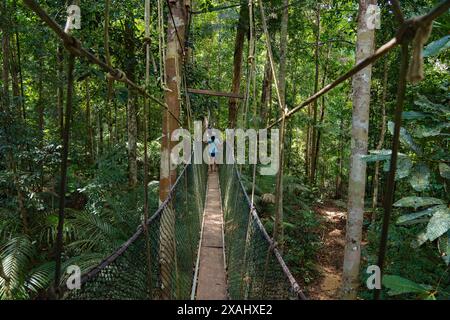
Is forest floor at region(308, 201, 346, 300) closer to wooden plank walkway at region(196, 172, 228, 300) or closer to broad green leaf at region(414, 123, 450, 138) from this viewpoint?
wooden plank walkway at region(196, 172, 228, 300)

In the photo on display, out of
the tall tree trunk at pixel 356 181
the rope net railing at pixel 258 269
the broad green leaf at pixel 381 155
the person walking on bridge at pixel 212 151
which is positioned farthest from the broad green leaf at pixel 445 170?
the person walking on bridge at pixel 212 151

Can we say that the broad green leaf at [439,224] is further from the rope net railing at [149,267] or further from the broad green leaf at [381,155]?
the rope net railing at [149,267]

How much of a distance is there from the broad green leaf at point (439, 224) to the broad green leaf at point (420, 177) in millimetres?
89

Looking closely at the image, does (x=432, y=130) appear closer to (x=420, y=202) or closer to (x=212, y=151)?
(x=420, y=202)

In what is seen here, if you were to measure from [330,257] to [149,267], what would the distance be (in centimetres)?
345

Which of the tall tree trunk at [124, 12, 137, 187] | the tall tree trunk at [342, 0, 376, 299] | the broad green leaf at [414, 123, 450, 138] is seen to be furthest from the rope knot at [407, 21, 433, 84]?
the tall tree trunk at [124, 12, 137, 187]

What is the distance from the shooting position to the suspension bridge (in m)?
0.58

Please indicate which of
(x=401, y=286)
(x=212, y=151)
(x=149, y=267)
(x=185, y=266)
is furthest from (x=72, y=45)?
(x=212, y=151)

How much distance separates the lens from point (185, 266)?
6.94ft

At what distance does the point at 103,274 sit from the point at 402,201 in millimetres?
886

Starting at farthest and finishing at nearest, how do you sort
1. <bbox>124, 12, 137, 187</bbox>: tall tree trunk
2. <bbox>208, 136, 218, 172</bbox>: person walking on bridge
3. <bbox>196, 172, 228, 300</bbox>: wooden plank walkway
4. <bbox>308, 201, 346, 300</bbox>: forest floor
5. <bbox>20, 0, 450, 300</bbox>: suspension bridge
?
<bbox>208, 136, 218, 172</bbox>: person walking on bridge < <bbox>124, 12, 137, 187</bbox>: tall tree trunk < <bbox>308, 201, 346, 300</bbox>: forest floor < <bbox>196, 172, 228, 300</bbox>: wooden plank walkway < <bbox>20, 0, 450, 300</bbox>: suspension bridge

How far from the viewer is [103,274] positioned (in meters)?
1.00

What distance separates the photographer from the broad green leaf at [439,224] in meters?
0.85

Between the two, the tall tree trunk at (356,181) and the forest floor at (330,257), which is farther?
the forest floor at (330,257)
